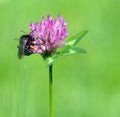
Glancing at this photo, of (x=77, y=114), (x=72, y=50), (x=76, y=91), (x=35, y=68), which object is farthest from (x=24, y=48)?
(x=35, y=68)

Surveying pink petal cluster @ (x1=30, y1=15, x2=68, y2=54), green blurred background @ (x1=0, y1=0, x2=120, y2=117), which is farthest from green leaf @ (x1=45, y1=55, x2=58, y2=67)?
green blurred background @ (x1=0, y1=0, x2=120, y2=117)

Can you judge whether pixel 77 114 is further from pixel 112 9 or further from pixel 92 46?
pixel 112 9

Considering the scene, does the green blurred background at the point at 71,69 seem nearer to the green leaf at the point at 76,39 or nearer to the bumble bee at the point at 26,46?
the bumble bee at the point at 26,46

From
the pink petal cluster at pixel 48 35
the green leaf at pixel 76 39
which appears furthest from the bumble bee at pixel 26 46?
the green leaf at pixel 76 39

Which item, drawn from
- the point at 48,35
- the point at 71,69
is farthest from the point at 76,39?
the point at 71,69

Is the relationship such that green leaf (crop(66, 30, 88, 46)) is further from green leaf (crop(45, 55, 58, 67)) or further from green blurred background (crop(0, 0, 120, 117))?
green blurred background (crop(0, 0, 120, 117))

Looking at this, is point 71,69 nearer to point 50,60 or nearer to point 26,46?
point 26,46

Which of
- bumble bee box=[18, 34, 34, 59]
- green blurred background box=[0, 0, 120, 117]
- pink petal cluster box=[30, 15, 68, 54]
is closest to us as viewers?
pink petal cluster box=[30, 15, 68, 54]
